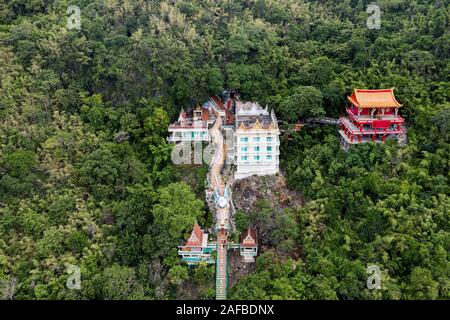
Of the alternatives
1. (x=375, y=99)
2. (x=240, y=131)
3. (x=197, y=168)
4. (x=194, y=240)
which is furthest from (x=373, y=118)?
(x=194, y=240)

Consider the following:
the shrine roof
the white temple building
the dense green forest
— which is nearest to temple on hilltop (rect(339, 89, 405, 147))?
the dense green forest

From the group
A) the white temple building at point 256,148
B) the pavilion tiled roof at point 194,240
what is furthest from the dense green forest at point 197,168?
the white temple building at point 256,148

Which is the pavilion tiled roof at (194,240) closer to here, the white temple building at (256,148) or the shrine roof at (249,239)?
the shrine roof at (249,239)

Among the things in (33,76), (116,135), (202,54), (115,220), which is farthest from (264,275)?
(33,76)

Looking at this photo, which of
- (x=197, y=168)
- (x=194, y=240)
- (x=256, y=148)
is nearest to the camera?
(x=194, y=240)

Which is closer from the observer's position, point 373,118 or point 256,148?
point 256,148

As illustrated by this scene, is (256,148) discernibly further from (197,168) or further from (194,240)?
(194,240)
